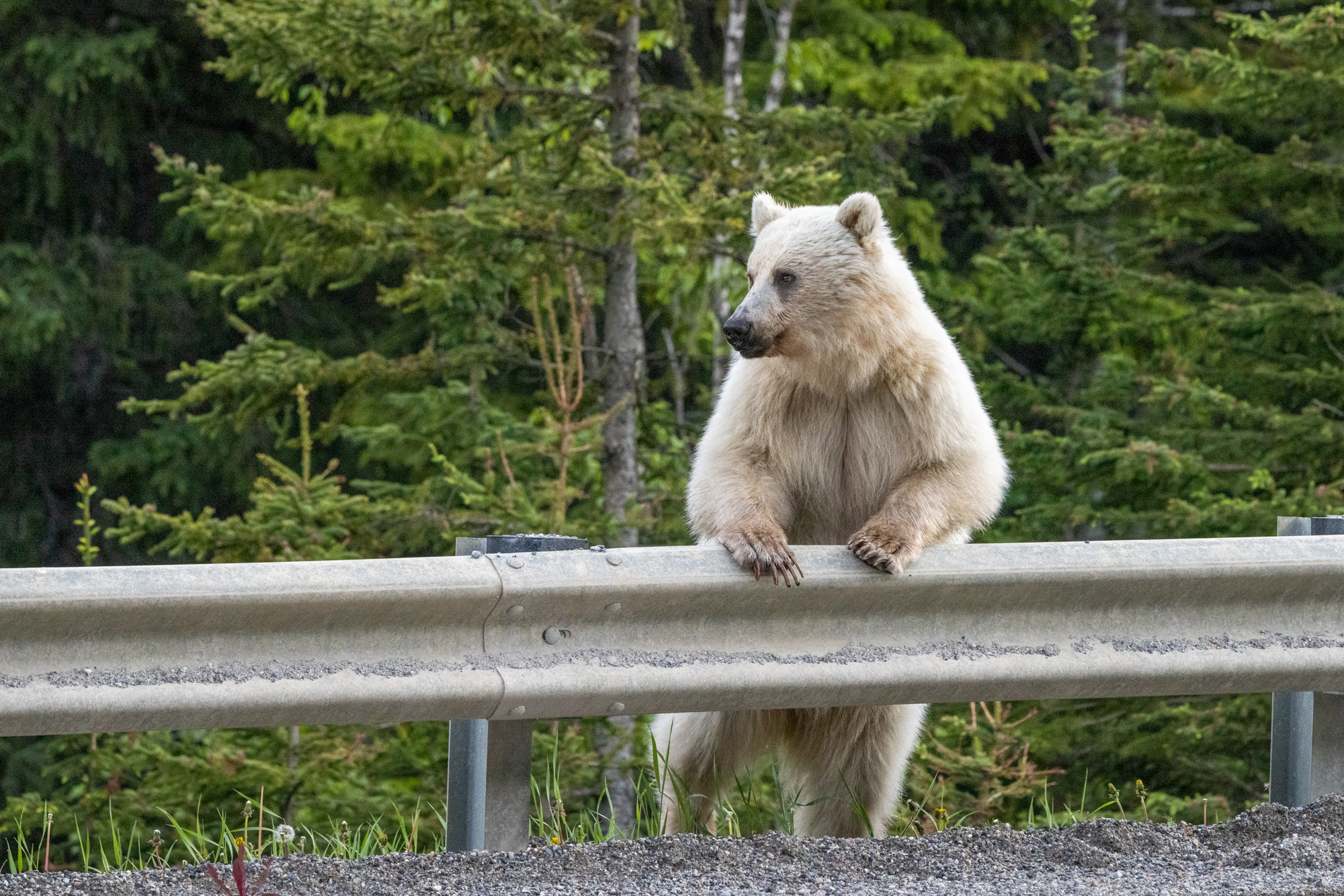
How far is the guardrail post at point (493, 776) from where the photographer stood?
2.58 m

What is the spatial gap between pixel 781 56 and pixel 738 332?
362 inches

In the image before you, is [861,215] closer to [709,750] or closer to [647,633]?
[709,750]

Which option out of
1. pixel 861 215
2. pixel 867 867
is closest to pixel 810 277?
pixel 861 215

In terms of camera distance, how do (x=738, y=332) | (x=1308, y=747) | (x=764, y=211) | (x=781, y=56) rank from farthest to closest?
(x=781, y=56)
(x=764, y=211)
(x=738, y=332)
(x=1308, y=747)

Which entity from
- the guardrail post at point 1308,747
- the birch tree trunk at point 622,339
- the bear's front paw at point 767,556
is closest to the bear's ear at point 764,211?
the bear's front paw at point 767,556

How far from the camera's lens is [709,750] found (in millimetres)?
3557

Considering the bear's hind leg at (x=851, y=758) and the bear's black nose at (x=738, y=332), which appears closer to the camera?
the bear's hind leg at (x=851, y=758)

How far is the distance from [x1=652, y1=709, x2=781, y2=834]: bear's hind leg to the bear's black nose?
39.3 inches

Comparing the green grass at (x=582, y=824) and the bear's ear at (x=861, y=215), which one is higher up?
the bear's ear at (x=861, y=215)

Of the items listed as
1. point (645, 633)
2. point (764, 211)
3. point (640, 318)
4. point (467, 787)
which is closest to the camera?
point (645, 633)

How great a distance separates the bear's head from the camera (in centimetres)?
386

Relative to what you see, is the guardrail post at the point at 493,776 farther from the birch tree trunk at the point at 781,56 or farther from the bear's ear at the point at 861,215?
the birch tree trunk at the point at 781,56

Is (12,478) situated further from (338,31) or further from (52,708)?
(52,708)

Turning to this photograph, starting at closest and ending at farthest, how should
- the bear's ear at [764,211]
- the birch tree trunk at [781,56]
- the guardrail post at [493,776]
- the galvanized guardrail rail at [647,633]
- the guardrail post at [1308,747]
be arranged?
the galvanized guardrail rail at [647,633] → the guardrail post at [493,776] → the guardrail post at [1308,747] → the bear's ear at [764,211] → the birch tree trunk at [781,56]
